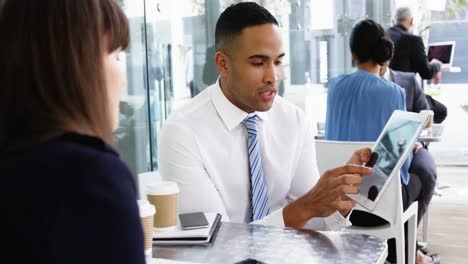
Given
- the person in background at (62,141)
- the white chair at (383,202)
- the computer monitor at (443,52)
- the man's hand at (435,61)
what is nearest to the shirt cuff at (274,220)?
the person in background at (62,141)

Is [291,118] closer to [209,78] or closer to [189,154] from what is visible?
[189,154]

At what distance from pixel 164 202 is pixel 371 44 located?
2175 mm

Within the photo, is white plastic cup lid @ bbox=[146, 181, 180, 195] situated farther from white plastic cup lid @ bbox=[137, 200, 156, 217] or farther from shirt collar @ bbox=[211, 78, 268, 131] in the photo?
shirt collar @ bbox=[211, 78, 268, 131]

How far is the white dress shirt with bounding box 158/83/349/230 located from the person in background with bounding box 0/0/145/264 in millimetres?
974

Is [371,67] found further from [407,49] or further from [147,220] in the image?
[147,220]

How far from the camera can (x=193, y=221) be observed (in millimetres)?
1550

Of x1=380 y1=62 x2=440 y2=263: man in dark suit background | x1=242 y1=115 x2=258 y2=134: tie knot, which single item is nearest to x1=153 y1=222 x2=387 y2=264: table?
x1=242 y1=115 x2=258 y2=134: tie knot

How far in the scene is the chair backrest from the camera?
2.71 m

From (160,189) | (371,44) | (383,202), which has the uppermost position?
(371,44)

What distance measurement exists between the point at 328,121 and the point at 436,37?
4.27 m

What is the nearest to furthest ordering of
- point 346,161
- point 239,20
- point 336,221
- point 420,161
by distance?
point 336,221, point 239,20, point 346,161, point 420,161

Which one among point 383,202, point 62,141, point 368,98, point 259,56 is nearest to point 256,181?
point 259,56

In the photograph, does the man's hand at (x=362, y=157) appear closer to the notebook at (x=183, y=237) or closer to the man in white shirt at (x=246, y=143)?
the man in white shirt at (x=246, y=143)

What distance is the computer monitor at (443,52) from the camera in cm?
600
